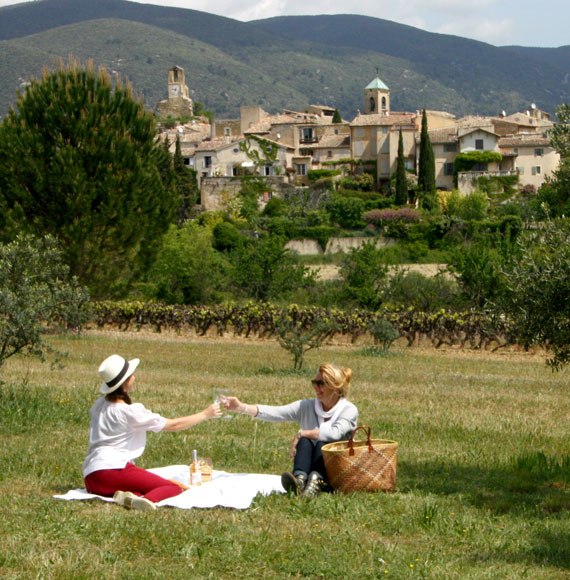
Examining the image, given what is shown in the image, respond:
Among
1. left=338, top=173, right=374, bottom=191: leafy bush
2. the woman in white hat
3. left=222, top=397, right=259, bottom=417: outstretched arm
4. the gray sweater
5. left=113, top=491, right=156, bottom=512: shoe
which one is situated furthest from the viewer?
left=338, top=173, right=374, bottom=191: leafy bush

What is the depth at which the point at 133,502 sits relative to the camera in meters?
7.14

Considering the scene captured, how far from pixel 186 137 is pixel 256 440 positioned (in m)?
111

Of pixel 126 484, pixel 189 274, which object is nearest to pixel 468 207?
pixel 189 274

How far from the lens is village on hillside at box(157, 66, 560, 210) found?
85.2 meters

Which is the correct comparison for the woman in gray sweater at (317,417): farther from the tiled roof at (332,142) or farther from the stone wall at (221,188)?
the tiled roof at (332,142)

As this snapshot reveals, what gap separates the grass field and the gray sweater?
767 mm

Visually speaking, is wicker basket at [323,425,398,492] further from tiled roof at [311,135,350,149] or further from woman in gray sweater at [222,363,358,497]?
tiled roof at [311,135,350,149]

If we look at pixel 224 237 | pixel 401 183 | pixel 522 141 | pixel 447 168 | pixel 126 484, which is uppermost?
pixel 522 141

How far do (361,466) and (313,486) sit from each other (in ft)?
1.51

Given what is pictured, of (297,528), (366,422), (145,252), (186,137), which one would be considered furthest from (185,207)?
(297,528)

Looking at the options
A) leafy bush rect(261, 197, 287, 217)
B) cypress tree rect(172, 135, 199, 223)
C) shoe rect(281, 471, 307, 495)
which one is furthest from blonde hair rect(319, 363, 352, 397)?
cypress tree rect(172, 135, 199, 223)

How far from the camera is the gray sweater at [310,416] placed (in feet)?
26.9

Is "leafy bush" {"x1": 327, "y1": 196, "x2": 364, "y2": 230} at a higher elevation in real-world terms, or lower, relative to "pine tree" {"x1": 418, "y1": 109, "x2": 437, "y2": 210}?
lower

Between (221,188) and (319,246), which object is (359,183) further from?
(319,246)
